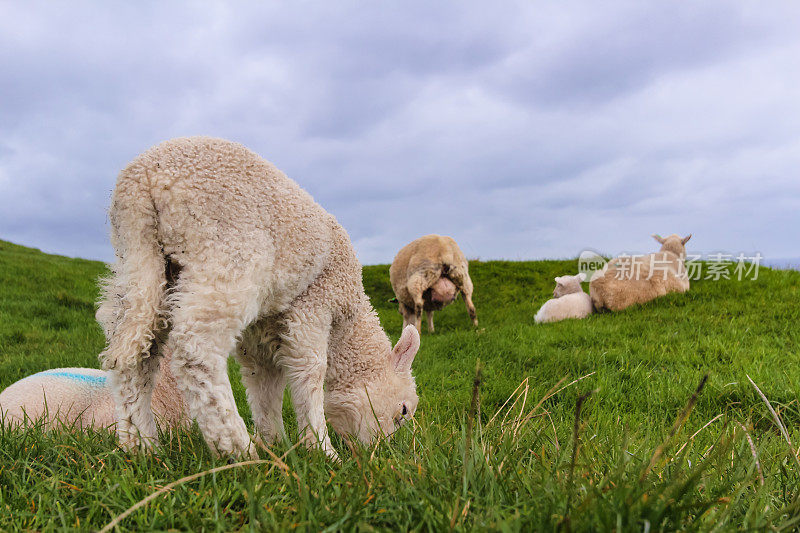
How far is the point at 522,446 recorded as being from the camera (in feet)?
7.32

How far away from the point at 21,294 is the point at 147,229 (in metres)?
11.4

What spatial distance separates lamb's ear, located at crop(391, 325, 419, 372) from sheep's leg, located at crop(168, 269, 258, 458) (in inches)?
52.7

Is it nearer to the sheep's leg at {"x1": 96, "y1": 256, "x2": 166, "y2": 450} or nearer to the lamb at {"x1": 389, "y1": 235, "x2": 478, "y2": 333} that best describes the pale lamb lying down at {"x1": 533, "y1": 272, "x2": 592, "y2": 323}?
the lamb at {"x1": 389, "y1": 235, "x2": 478, "y2": 333}

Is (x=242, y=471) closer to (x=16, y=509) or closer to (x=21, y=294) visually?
(x=16, y=509)

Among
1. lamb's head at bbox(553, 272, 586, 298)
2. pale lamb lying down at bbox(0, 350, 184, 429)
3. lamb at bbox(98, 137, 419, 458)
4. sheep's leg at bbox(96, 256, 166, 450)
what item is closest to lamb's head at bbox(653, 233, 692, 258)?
lamb's head at bbox(553, 272, 586, 298)

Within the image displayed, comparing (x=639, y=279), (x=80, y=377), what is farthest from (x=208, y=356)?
(x=639, y=279)

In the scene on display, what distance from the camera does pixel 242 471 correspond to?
2.05 m

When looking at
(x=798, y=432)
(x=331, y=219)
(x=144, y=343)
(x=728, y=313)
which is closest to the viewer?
(x=144, y=343)

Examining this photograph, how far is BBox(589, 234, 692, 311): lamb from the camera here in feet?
32.6

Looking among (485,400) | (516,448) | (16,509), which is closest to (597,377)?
(485,400)

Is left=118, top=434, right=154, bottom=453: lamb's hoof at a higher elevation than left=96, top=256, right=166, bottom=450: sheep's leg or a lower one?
lower

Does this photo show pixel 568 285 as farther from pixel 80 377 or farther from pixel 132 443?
pixel 132 443

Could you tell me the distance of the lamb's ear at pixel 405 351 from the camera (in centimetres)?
365

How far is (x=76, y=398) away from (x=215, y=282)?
8.19ft
